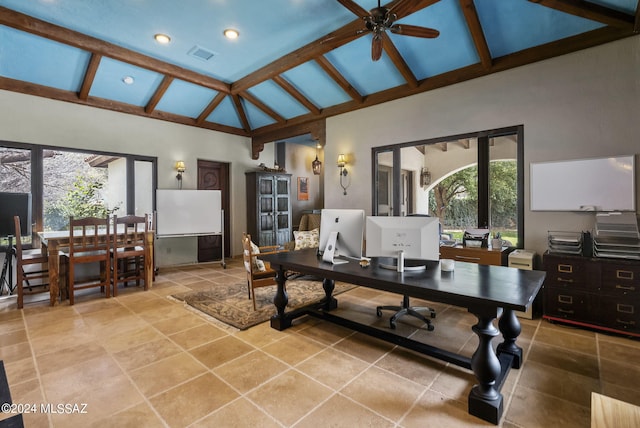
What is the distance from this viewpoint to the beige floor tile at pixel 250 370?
221 centimetres

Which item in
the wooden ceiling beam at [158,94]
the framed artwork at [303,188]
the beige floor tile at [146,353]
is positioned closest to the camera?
the beige floor tile at [146,353]

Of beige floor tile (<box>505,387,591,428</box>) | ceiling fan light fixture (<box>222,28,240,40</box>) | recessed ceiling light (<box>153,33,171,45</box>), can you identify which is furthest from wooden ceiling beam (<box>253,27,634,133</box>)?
beige floor tile (<box>505,387,591,428</box>)

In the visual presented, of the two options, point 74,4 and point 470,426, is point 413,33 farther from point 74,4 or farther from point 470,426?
point 74,4

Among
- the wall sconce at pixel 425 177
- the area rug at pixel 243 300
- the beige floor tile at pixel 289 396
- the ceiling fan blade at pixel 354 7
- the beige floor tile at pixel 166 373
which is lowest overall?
the beige floor tile at pixel 289 396

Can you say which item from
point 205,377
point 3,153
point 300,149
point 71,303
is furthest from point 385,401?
point 300,149

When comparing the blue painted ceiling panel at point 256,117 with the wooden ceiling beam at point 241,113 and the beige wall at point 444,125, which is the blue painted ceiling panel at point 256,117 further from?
the beige wall at point 444,125

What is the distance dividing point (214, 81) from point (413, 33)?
146 inches

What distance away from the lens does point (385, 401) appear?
2.01 m

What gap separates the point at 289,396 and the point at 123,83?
5.46 m

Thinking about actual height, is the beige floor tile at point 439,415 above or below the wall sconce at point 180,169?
below

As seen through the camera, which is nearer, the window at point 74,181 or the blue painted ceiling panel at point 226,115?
the window at point 74,181

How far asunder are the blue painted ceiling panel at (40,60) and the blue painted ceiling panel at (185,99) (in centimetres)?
127

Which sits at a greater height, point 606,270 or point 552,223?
point 552,223

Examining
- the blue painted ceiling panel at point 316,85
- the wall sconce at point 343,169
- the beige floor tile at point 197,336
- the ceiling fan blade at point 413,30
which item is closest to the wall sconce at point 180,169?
the blue painted ceiling panel at point 316,85
